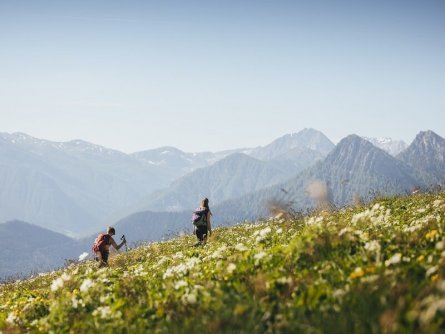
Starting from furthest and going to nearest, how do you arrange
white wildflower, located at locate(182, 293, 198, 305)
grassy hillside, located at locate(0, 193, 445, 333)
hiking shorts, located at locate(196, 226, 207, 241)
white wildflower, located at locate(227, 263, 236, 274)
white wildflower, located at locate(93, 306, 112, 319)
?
hiking shorts, located at locate(196, 226, 207, 241)
white wildflower, located at locate(227, 263, 236, 274)
white wildflower, located at locate(93, 306, 112, 319)
white wildflower, located at locate(182, 293, 198, 305)
grassy hillside, located at locate(0, 193, 445, 333)

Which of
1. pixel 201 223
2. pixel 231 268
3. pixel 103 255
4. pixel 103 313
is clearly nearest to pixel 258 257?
pixel 231 268

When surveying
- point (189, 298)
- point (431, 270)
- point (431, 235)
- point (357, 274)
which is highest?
point (431, 235)

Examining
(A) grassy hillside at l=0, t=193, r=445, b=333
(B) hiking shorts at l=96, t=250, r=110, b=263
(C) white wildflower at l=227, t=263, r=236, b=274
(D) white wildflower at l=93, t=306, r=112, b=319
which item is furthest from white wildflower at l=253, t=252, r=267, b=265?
(B) hiking shorts at l=96, t=250, r=110, b=263

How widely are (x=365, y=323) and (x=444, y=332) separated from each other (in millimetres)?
810

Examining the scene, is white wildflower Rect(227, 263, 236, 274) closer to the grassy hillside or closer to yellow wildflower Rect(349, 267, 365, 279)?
the grassy hillside

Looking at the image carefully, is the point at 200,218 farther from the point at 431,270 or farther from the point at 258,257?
the point at 431,270

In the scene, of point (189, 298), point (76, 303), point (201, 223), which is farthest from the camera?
point (201, 223)

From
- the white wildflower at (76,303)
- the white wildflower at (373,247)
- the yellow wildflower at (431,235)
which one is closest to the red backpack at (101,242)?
the white wildflower at (76,303)

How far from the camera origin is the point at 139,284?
909cm

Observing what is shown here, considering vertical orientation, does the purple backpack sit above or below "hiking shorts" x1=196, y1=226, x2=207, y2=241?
above

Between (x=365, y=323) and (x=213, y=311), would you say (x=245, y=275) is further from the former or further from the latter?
(x=365, y=323)

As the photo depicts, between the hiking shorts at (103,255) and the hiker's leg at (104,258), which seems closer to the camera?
the hiker's leg at (104,258)

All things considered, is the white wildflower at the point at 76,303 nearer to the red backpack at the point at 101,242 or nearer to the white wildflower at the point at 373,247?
the white wildflower at the point at 373,247

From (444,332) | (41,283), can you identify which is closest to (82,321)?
(444,332)
